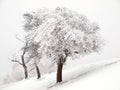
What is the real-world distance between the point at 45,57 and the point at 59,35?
3.29 meters

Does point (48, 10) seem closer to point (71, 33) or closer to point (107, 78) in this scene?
point (71, 33)

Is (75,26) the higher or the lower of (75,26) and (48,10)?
the lower

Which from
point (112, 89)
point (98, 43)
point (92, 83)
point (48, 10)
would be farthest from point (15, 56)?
point (112, 89)

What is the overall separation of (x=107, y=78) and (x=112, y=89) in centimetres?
314

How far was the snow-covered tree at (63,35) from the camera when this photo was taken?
2455 centimetres

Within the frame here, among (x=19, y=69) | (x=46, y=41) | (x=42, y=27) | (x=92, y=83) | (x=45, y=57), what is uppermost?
(x=42, y=27)

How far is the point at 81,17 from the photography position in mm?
26844

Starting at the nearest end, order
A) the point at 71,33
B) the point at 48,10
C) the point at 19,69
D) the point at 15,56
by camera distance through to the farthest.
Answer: the point at 71,33
the point at 48,10
the point at 15,56
the point at 19,69

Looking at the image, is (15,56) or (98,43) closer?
(98,43)

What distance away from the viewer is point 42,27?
25.8m

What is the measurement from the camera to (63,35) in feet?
81.6

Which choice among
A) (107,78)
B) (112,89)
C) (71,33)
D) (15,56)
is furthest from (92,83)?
(15,56)

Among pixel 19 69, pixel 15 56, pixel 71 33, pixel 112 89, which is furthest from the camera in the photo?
pixel 19 69

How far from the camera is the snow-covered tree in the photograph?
24.5 metres
